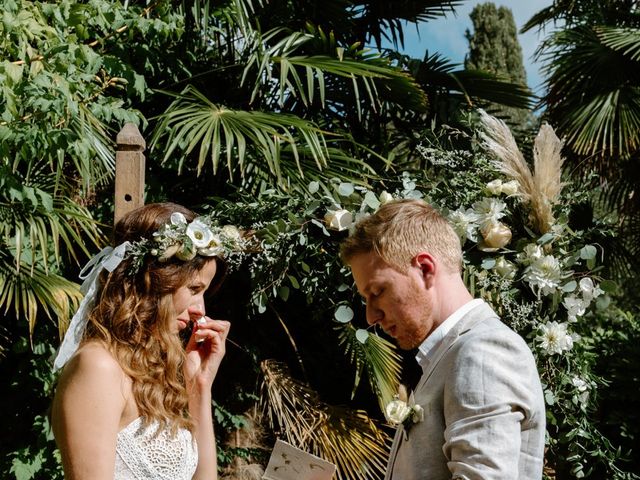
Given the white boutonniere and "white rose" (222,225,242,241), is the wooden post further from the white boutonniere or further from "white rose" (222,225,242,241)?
the white boutonniere

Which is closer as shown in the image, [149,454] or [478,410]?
[478,410]

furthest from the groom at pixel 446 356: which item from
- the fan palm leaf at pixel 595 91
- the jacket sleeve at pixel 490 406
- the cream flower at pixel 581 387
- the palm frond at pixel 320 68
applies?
the fan palm leaf at pixel 595 91

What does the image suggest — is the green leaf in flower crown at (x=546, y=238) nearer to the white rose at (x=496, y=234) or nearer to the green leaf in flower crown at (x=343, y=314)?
the white rose at (x=496, y=234)

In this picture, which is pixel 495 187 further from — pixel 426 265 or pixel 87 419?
pixel 87 419

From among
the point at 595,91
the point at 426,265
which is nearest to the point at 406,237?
the point at 426,265

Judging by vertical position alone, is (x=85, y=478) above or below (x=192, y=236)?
below

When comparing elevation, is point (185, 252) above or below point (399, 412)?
above

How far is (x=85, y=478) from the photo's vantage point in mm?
1800

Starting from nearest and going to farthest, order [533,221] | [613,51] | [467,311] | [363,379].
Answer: [467,311] < [533,221] < [363,379] < [613,51]

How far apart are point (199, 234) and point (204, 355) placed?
44 centimetres

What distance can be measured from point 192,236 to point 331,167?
A: 2.96m

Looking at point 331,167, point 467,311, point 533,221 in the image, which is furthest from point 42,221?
point 467,311

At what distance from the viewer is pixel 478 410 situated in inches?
59.1

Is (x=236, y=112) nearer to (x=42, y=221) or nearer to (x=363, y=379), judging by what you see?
(x=42, y=221)
